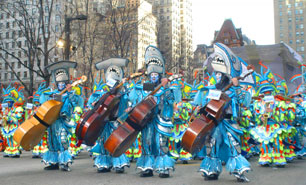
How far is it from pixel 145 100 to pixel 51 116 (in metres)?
2.47

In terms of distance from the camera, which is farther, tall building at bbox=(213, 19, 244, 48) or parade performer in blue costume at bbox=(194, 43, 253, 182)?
tall building at bbox=(213, 19, 244, 48)

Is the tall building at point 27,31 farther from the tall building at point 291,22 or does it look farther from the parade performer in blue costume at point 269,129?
the tall building at point 291,22

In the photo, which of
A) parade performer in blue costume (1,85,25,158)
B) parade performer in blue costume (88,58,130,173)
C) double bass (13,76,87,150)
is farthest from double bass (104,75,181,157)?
parade performer in blue costume (1,85,25,158)

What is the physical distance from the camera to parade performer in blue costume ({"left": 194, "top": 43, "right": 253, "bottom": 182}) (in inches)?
284

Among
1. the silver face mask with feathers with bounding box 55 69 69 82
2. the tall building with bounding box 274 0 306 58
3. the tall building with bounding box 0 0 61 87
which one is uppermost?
the tall building with bounding box 274 0 306 58

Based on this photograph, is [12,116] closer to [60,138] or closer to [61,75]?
[61,75]

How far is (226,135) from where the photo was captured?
24.2 ft

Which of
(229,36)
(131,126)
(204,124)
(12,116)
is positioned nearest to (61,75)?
(131,126)

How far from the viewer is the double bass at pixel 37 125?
8469 mm

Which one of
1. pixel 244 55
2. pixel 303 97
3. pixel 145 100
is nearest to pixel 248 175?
pixel 145 100

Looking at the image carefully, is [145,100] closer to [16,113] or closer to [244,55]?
[16,113]

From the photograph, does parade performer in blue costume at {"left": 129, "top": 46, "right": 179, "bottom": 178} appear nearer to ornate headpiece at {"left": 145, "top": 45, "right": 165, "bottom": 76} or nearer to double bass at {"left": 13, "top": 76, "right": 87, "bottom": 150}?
ornate headpiece at {"left": 145, "top": 45, "right": 165, "bottom": 76}

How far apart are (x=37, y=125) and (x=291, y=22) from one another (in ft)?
399

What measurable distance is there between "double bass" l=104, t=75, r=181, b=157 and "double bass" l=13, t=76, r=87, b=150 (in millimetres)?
1702
